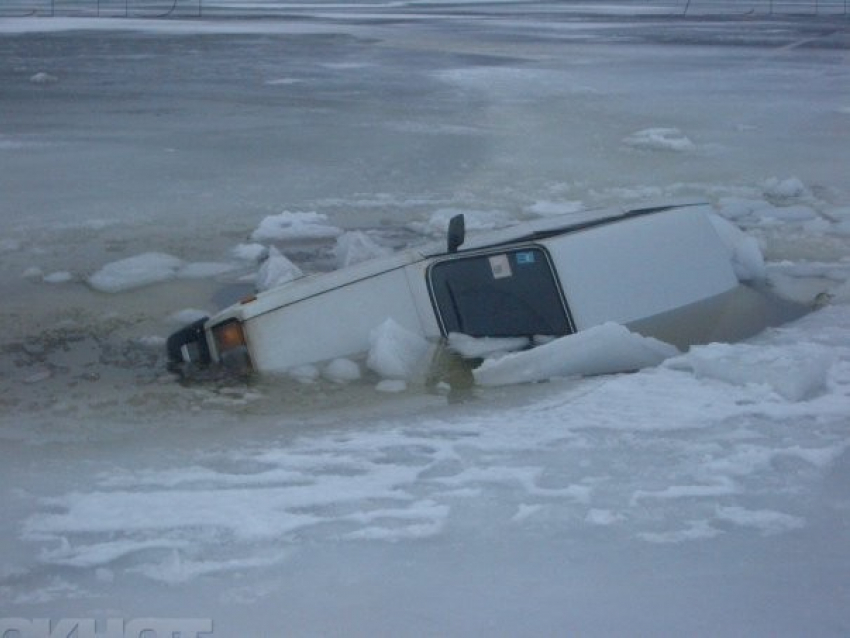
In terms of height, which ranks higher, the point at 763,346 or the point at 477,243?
the point at 477,243

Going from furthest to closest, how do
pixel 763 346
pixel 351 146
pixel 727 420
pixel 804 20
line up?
pixel 804 20 < pixel 351 146 < pixel 763 346 < pixel 727 420

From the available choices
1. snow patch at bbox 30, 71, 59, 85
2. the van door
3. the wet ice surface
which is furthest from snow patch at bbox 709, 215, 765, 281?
snow patch at bbox 30, 71, 59, 85

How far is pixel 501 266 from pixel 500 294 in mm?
169

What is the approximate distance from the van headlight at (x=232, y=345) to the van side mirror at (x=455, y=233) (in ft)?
4.32

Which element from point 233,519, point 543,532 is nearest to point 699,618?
point 543,532

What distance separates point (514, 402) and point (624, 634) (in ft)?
8.58

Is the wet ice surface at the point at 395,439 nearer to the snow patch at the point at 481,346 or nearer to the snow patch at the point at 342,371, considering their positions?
the snow patch at the point at 342,371

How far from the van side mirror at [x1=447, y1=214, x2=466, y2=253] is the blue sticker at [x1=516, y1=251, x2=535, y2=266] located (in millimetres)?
348

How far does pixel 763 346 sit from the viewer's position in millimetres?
7414

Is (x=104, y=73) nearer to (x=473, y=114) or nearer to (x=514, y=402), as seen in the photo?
(x=473, y=114)

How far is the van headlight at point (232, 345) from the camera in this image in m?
7.25

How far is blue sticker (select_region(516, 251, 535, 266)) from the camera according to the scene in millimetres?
7234

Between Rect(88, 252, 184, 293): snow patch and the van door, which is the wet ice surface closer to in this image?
Rect(88, 252, 184, 293): snow patch

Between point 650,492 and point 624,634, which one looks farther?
point 650,492
